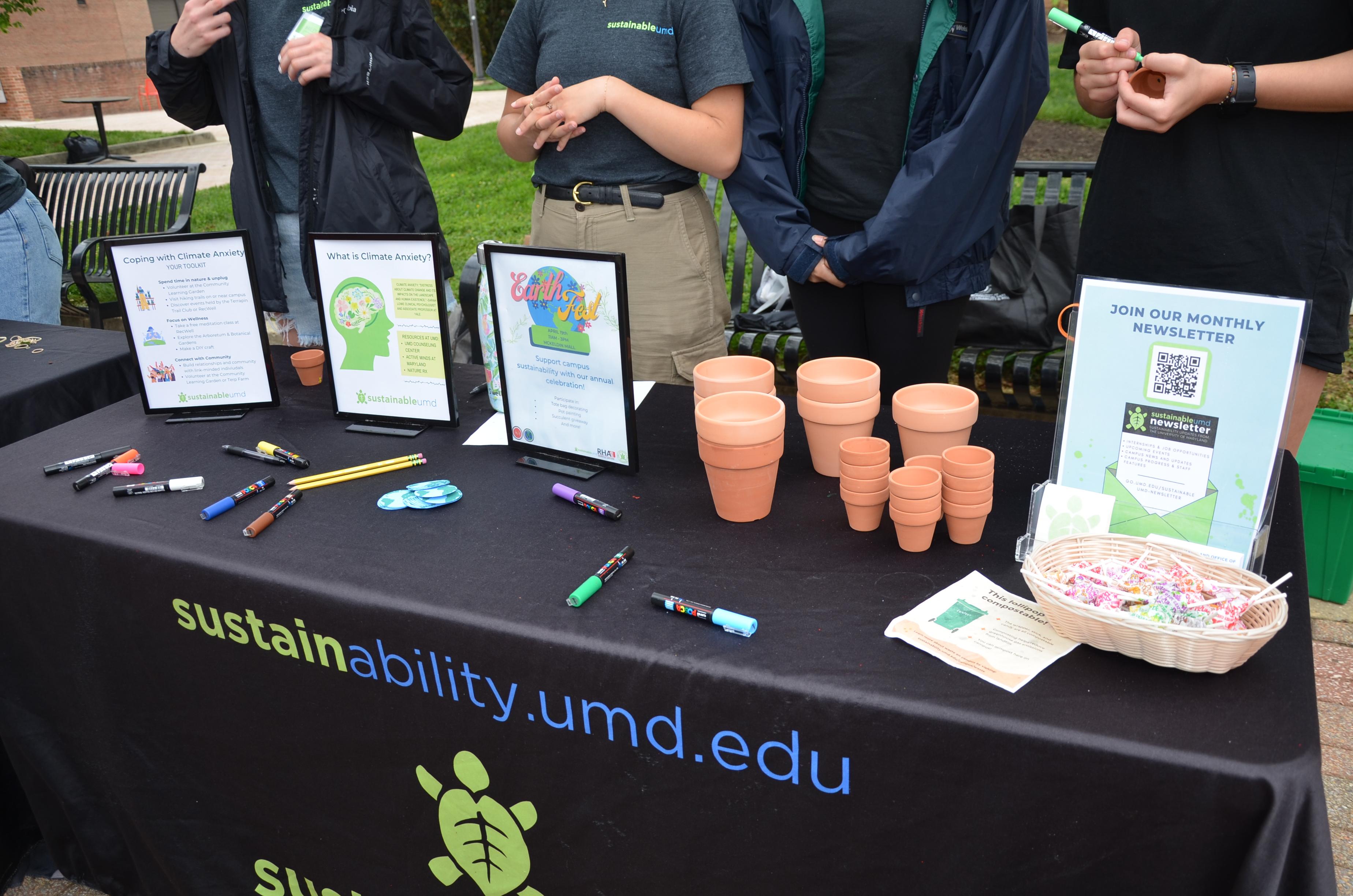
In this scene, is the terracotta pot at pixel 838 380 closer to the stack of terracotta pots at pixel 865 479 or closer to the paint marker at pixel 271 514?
the stack of terracotta pots at pixel 865 479

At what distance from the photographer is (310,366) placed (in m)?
1.94

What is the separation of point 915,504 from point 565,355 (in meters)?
0.59

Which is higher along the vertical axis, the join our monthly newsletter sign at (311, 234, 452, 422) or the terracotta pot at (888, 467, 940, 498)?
the join our monthly newsletter sign at (311, 234, 452, 422)

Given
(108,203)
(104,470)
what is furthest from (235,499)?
Result: (108,203)

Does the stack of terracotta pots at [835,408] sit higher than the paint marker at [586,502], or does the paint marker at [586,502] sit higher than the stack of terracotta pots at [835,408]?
the stack of terracotta pots at [835,408]

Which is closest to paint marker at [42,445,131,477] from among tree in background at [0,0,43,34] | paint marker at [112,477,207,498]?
paint marker at [112,477,207,498]

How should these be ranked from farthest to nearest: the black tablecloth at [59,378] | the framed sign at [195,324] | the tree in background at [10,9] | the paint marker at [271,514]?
the tree in background at [10,9], the black tablecloth at [59,378], the framed sign at [195,324], the paint marker at [271,514]

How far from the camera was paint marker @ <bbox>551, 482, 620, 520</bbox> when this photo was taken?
4.42 ft

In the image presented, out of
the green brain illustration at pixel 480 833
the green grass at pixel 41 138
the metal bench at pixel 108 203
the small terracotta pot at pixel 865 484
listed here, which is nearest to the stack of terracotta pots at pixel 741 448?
the small terracotta pot at pixel 865 484

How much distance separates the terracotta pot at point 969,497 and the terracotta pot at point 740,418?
24cm

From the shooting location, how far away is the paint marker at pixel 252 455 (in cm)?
160

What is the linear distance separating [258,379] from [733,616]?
121cm

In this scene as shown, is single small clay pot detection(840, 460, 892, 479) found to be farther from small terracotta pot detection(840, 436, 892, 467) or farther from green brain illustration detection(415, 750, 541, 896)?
green brain illustration detection(415, 750, 541, 896)

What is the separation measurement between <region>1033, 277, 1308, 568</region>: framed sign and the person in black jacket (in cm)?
155
